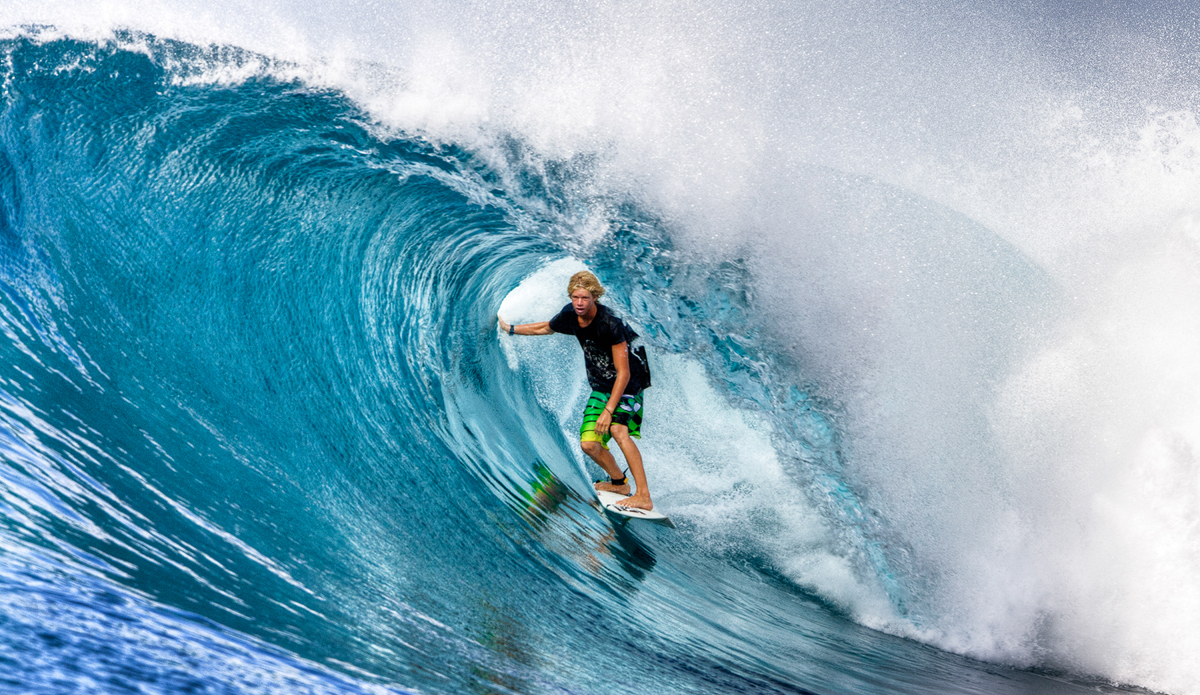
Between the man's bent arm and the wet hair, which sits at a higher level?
the wet hair

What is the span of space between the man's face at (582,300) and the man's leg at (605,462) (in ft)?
2.30

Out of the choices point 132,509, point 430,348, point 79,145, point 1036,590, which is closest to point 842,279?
point 1036,590

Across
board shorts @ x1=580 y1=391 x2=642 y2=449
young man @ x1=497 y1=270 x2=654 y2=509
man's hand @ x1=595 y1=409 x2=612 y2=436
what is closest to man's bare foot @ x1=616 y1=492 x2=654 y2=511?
young man @ x1=497 y1=270 x2=654 y2=509

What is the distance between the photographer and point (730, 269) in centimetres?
438

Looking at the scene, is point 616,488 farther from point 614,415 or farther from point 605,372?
point 605,372

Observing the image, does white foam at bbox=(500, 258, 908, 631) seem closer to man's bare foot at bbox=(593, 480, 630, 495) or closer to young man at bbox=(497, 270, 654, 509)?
man's bare foot at bbox=(593, 480, 630, 495)

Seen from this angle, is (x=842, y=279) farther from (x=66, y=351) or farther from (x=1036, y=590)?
(x=66, y=351)

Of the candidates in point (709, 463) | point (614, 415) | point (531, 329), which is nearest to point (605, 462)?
point (614, 415)

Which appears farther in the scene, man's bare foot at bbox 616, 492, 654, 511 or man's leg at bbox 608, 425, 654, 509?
man's bare foot at bbox 616, 492, 654, 511

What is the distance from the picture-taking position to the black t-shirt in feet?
11.3

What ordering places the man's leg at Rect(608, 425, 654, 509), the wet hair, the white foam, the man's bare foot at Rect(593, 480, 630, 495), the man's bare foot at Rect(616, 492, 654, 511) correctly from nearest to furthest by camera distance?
the wet hair
the man's leg at Rect(608, 425, 654, 509)
the man's bare foot at Rect(616, 492, 654, 511)
the man's bare foot at Rect(593, 480, 630, 495)
the white foam

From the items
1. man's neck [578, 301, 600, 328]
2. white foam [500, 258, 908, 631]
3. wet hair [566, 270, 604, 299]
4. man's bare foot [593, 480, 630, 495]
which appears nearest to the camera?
wet hair [566, 270, 604, 299]

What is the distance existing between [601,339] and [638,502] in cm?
96

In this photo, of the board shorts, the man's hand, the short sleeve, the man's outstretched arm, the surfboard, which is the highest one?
the short sleeve
